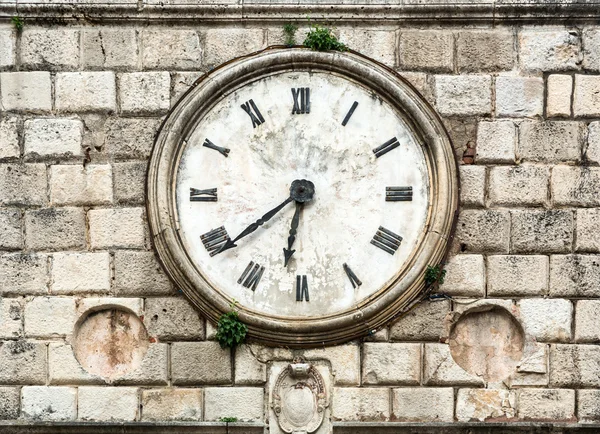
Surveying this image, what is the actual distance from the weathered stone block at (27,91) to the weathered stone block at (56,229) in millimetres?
899

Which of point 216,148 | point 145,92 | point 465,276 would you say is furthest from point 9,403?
point 465,276

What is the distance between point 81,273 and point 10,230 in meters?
0.70

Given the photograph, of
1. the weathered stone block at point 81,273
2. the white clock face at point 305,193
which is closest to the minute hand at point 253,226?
the white clock face at point 305,193

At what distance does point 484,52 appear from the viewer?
33.0 feet

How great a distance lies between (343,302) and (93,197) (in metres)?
2.22

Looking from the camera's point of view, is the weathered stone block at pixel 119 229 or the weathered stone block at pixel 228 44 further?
the weathered stone block at pixel 228 44

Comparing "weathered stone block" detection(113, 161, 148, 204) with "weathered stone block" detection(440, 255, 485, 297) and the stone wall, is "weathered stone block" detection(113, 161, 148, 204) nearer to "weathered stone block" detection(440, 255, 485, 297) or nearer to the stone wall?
the stone wall

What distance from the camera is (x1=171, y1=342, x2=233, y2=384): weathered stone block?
9695 mm

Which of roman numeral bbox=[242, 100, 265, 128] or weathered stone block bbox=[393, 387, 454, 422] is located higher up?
roman numeral bbox=[242, 100, 265, 128]

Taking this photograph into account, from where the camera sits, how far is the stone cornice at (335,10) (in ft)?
33.0

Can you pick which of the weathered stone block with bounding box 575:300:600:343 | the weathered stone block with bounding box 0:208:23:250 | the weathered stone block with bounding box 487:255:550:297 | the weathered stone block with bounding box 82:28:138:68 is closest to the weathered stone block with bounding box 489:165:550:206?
the weathered stone block with bounding box 487:255:550:297

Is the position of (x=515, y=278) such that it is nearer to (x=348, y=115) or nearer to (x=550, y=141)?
(x=550, y=141)

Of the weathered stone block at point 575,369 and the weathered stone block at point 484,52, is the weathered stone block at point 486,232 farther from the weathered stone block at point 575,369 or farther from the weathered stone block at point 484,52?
the weathered stone block at point 484,52

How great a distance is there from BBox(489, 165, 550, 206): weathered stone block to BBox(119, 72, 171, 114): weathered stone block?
2.77 metres
